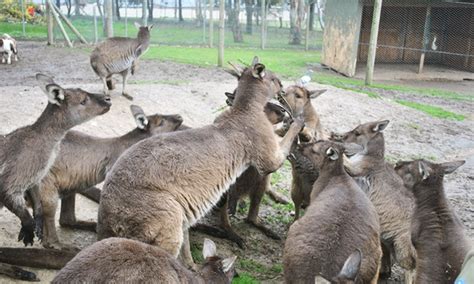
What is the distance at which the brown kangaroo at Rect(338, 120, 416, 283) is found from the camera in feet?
16.3

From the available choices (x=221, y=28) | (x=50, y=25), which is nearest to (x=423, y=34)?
(x=221, y=28)

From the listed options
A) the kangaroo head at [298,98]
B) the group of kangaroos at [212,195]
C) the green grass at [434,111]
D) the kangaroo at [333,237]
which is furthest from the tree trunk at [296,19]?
the kangaroo at [333,237]

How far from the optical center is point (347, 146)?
5367 millimetres

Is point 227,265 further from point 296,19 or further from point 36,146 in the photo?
point 296,19

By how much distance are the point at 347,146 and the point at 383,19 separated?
17.0 meters

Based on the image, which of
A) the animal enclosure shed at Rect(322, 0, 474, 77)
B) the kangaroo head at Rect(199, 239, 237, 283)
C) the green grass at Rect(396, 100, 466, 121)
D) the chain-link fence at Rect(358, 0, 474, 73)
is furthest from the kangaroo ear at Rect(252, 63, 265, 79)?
the chain-link fence at Rect(358, 0, 474, 73)

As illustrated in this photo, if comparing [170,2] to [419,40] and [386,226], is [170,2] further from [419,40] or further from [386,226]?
[386,226]

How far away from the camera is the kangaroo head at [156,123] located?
5430 millimetres

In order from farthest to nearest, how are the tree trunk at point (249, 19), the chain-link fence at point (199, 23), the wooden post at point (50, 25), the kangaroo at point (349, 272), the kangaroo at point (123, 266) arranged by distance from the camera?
the tree trunk at point (249, 19)
the chain-link fence at point (199, 23)
the wooden post at point (50, 25)
the kangaroo at point (349, 272)
the kangaroo at point (123, 266)

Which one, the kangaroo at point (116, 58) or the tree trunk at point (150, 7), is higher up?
the tree trunk at point (150, 7)

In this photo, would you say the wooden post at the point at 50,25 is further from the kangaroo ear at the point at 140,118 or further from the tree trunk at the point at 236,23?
the kangaroo ear at the point at 140,118

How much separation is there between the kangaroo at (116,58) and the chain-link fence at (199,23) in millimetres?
11923

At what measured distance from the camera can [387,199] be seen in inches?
208

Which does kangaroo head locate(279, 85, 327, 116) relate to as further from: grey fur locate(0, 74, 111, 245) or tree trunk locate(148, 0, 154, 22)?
tree trunk locate(148, 0, 154, 22)
